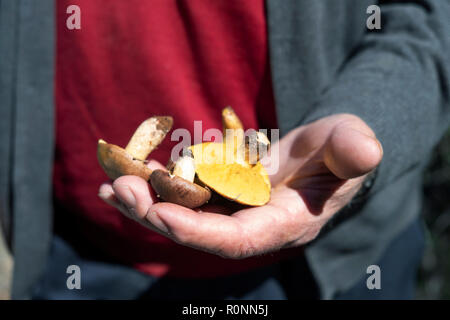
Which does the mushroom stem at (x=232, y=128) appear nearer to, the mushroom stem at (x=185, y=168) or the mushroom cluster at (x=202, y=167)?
the mushroom cluster at (x=202, y=167)

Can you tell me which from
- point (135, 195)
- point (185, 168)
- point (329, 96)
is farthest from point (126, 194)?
point (329, 96)

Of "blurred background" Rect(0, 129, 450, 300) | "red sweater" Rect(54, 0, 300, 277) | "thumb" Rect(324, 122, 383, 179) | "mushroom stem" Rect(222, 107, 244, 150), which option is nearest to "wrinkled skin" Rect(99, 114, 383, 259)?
"thumb" Rect(324, 122, 383, 179)

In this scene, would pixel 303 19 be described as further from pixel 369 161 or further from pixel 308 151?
pixel 369 161

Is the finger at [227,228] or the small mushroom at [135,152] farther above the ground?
the small mushroom at [135,152]

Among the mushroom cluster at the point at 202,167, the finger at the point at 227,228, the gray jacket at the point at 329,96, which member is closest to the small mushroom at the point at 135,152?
the mushroom cluster at the point at 202,167

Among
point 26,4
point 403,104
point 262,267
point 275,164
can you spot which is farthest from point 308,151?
point 26,4

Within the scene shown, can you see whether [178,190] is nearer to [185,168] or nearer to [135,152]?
[185,168]
